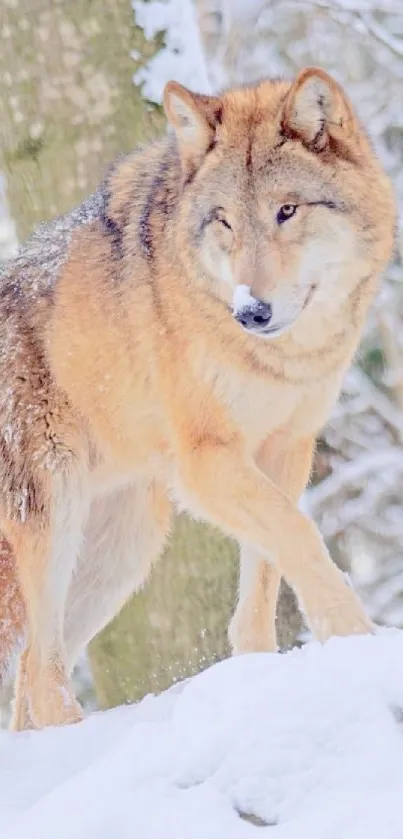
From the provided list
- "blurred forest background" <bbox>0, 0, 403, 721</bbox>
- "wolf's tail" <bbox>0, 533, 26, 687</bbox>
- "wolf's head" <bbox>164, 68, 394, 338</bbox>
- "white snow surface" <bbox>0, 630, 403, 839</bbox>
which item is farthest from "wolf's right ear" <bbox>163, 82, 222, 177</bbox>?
"white snow surface" <bbox>0, 630, 403, 839</bbox>

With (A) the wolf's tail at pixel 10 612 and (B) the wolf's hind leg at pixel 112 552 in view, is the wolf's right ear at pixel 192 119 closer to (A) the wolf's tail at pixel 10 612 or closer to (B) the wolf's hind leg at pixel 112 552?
(B) the wolf's hind leg at pixel 112 552

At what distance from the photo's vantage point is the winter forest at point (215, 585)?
2570mm

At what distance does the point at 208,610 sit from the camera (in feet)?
21.0

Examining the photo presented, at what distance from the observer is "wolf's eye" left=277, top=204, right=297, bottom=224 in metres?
4.16

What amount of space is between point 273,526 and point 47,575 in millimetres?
1053

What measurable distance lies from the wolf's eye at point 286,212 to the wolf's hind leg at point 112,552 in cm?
168

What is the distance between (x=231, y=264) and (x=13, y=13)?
308 cm

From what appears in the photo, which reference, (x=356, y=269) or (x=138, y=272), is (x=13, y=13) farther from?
(x=356, y=269)

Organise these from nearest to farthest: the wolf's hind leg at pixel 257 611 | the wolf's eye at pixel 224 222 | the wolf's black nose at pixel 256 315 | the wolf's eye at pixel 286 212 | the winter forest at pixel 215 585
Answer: the winter forest at pixel 215 585, the wolf's black nose at pixel 256 315, the wolf's eye at pixel 286 212, the wolf's eye at pixel 224 222, the wolf's hind leg at pixel 257 611

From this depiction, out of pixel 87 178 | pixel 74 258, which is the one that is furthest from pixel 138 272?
pixel 87 178

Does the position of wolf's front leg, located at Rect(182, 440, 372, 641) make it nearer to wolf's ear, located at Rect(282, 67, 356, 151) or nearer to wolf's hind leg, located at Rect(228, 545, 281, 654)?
wolf's hind leg, located at Rect(228, 545, 281, 654)

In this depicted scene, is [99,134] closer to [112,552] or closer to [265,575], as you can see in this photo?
[112,552]

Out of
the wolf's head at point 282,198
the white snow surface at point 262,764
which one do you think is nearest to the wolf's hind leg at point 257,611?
the wolf's head at point 282,198

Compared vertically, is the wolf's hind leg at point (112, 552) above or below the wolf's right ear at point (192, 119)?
below
